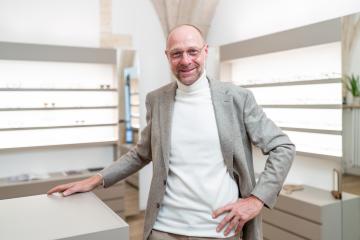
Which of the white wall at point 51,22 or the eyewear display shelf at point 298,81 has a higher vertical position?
the white wall at point 51,22

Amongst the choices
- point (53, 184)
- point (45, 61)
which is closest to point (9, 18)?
point (45, 61)

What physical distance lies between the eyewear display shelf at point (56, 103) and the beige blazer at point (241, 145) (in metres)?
3.06

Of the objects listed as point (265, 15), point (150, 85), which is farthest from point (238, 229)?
point (150, 85)

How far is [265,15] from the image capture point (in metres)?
4.38

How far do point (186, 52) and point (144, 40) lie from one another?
3.95m

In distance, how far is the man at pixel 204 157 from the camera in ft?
4.57

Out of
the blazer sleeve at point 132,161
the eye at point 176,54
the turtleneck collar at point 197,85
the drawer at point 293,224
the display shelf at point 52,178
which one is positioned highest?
the eye at point 176,54

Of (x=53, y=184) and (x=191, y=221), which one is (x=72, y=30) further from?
(x=191, y=221)

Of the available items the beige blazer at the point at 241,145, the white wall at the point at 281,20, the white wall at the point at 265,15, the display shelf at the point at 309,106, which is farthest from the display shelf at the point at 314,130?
the beige blazer at the point at 241,145

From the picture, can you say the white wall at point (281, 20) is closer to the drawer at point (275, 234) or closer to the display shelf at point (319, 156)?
the display shelf at point (319, 156)

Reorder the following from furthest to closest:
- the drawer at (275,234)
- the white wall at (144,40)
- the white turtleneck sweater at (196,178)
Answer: the white wall at (144,40), the drawer at (275,234), the white turtleneck sweater at (196,178)

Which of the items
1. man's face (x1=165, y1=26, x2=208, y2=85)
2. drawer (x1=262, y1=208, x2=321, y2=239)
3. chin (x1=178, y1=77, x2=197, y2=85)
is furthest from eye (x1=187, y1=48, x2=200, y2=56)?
drawer (x1=262, y1=208, x2=321, y2=239)

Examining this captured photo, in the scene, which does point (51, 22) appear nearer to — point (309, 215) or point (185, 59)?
point (185, 59)

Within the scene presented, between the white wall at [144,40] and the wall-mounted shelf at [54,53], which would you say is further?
the white wall at [144,40]
